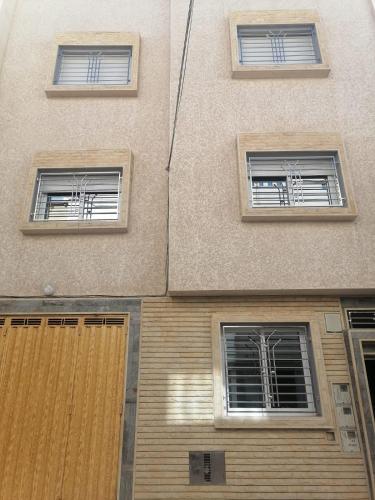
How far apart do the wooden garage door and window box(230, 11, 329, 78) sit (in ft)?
16.3

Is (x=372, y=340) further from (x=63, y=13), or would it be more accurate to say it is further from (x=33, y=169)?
(x=63, y=13)

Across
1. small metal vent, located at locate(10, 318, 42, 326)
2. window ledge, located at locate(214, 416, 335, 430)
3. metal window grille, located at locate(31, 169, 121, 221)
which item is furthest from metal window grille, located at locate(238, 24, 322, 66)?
window ledge, located at locate(214, 416, 335, 430)

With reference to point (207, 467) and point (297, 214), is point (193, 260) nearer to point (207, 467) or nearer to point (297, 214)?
point (297, 214)

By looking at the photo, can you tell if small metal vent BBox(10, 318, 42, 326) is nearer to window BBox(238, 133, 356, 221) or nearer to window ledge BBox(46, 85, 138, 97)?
window BBox(238, 133, 356, 221)

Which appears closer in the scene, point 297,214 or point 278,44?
point 297,214

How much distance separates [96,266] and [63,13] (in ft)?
16.7

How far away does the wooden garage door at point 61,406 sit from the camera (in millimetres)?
4812

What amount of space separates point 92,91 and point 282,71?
10.0 feet

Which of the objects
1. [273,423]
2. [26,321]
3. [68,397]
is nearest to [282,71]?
[273,423]

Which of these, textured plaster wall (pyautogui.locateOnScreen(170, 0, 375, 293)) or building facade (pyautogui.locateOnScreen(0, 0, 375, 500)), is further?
textured plaster wall (pyautogui.locateOnScreen(170, 0, 375, 293))

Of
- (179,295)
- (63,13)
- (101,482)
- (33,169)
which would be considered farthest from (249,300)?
(63,13)

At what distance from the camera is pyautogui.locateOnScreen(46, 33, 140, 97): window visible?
7281mm

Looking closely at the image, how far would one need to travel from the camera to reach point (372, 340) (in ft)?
17.2

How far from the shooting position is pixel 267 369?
17.5ft
